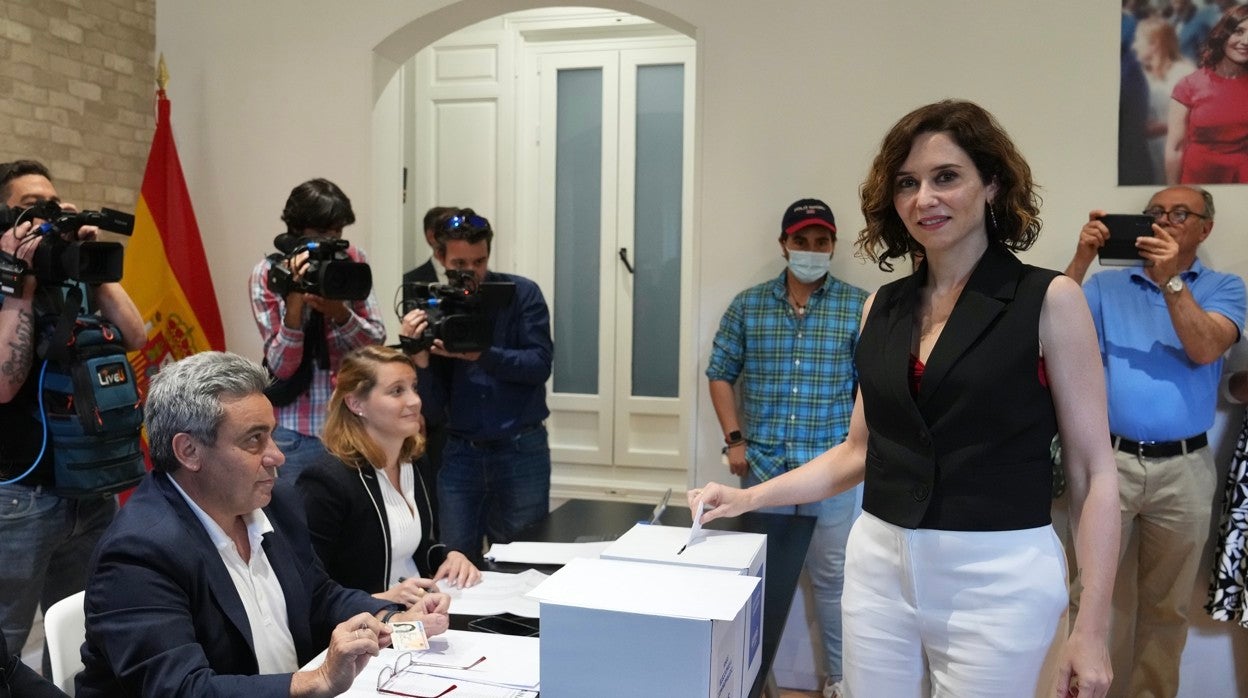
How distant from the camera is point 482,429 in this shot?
3.22 metres

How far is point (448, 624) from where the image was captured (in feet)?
6.10

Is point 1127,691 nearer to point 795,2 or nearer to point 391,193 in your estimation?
point 795,2

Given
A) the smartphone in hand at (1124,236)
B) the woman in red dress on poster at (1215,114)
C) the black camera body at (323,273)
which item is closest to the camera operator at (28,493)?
the black camera body at (323,273)

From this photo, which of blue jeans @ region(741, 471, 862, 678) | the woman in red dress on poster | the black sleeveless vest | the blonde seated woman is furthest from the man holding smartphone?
the blonde seated woman

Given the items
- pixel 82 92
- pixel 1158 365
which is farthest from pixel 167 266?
pixel 1158 365

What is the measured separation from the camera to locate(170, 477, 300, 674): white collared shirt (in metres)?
1.67

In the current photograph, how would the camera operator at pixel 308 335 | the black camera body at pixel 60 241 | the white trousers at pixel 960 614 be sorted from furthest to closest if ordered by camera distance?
the camera operator at pixel 308 335
the black camera body at pixel 60 241
the white trousers at pixel 960 614

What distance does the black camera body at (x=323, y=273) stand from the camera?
2789 mm

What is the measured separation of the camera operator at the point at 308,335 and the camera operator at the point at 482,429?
0.27 metres

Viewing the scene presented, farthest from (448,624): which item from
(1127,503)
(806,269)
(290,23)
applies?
(290,23)

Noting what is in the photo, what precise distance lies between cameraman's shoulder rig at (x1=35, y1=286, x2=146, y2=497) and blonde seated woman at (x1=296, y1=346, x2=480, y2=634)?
21.2 inches

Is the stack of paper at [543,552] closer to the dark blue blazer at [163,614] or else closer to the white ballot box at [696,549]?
the white ballot box at [696,549]

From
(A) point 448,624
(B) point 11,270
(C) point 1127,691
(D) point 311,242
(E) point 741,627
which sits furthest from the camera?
(C) point 1127,691

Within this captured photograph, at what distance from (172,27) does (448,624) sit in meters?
3.47
